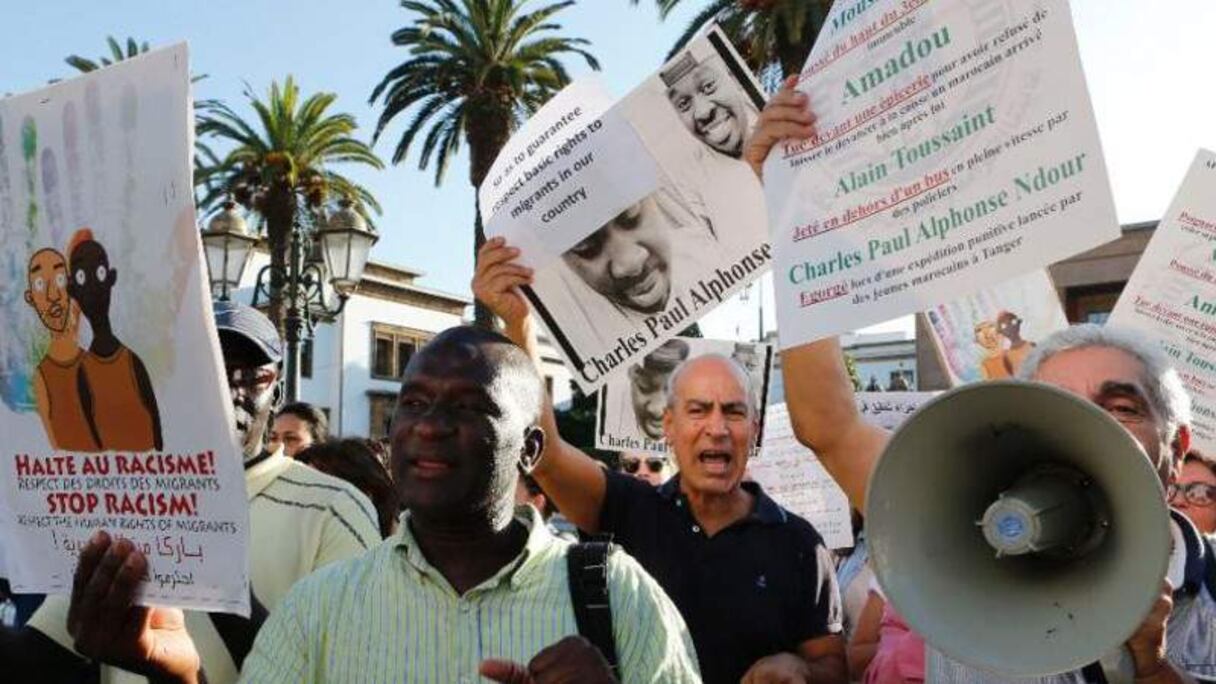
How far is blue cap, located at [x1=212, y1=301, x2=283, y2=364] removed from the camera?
303 cm

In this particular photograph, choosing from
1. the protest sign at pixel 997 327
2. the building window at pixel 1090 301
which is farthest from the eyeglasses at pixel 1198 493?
the building window at pixel 1090 301

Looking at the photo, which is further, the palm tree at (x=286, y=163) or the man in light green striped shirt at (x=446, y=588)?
the palm tree at (x=286, y=163)

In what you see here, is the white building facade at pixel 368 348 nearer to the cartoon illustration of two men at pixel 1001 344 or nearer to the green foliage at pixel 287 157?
the green foliage at pixel 287 157

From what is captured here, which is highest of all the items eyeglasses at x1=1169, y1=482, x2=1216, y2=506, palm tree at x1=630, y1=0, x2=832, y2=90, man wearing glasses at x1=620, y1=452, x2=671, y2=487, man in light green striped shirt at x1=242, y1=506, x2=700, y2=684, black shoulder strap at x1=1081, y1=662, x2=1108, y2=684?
palm tree at x1=630, y1=0, x2=832, y2=90

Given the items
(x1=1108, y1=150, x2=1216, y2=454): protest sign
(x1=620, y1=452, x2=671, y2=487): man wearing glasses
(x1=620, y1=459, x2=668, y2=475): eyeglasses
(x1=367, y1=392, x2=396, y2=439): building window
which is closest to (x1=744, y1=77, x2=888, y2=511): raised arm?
(x1=1108, y1=150, x2=1216, y2=454): protest sign

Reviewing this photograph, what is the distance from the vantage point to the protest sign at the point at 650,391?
6.75 metres

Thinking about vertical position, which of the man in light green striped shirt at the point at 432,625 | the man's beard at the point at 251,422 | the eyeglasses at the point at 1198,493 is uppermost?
the man's beard at the point at 251,422

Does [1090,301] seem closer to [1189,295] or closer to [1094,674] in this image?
[1189,295]

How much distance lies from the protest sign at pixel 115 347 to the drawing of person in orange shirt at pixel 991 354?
380 centimetres

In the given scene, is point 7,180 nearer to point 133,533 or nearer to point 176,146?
point 176,146

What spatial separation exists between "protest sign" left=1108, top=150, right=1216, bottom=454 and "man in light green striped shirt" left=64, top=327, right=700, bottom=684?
2.77m

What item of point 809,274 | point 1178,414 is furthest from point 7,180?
point 1178,414

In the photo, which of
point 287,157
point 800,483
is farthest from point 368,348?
point 800,483

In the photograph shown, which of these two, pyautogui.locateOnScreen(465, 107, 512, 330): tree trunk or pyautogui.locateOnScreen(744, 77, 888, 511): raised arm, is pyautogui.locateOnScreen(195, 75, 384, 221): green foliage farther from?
pyautogui.locateOnScreen(744, 77, 888, 511): raised arm
